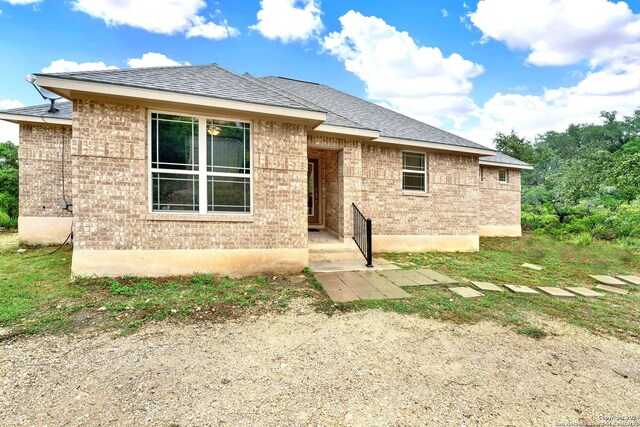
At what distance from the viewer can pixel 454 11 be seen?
37.5 ft

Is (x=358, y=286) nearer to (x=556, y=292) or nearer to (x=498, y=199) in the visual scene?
(x=556, y=292)

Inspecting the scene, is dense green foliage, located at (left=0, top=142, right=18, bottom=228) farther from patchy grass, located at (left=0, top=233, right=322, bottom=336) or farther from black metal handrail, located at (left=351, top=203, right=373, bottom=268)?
black metal handrail, located at (left=351, top=203, right=373, bottom=268)

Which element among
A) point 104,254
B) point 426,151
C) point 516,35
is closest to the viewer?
point 104,254

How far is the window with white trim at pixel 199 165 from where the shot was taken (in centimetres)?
506

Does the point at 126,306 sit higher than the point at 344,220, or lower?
lower

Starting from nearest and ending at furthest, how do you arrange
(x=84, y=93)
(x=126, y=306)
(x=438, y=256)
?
(x=126, y=306)
(x=84, y=93)
(x=438, y=256)

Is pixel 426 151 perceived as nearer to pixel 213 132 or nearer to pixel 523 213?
pixel 213 132

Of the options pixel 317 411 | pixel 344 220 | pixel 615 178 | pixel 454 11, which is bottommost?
pixel 317 411

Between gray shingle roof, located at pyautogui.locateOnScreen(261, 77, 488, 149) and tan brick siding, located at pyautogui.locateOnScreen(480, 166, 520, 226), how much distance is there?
161 inches

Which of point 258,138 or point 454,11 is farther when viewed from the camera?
point 454,11

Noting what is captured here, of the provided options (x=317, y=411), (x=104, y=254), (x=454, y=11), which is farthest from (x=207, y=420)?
(x=454, y=11)

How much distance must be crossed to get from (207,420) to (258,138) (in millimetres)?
4710

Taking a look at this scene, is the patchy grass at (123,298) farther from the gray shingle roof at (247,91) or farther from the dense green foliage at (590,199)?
the dense green foliage at (590,199)

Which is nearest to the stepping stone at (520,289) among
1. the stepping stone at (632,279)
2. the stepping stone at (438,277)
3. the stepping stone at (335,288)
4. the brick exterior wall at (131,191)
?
the stepping stone at (438,277)
